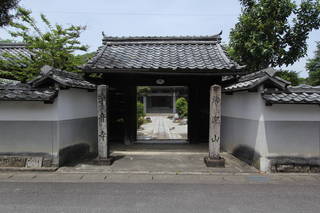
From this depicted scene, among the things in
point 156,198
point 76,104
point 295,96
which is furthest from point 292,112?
point 76,104

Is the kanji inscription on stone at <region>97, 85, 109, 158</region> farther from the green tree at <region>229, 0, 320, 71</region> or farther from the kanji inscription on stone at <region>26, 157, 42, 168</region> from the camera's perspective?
the green tree at <region>229, 0, 320, 71</region>

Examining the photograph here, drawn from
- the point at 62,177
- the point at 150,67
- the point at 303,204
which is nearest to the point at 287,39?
the point at 150,67

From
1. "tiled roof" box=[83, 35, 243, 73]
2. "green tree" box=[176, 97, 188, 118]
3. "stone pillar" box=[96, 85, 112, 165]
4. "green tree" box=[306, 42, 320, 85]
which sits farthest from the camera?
"green tree" box=[176, 97, 188, 118]

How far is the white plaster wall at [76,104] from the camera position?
256 inches

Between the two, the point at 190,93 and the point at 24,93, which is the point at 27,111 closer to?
the point at 24,93

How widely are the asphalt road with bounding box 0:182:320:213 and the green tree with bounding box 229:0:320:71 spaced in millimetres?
8072

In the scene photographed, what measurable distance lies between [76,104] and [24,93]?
1633 mm

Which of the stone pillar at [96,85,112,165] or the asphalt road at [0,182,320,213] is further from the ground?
the stone pillar at [96,85,112,165]

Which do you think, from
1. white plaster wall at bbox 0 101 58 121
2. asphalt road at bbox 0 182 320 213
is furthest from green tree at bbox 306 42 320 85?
white plaster wall at bbox 0 101 58 121

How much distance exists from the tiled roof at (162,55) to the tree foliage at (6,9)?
120 inches

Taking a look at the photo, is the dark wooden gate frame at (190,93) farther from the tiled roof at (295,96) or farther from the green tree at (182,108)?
the green tree at (182,108)

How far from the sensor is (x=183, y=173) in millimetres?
6074

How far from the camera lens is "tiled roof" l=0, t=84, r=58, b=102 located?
5980 mm

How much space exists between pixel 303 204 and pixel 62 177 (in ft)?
19.2
